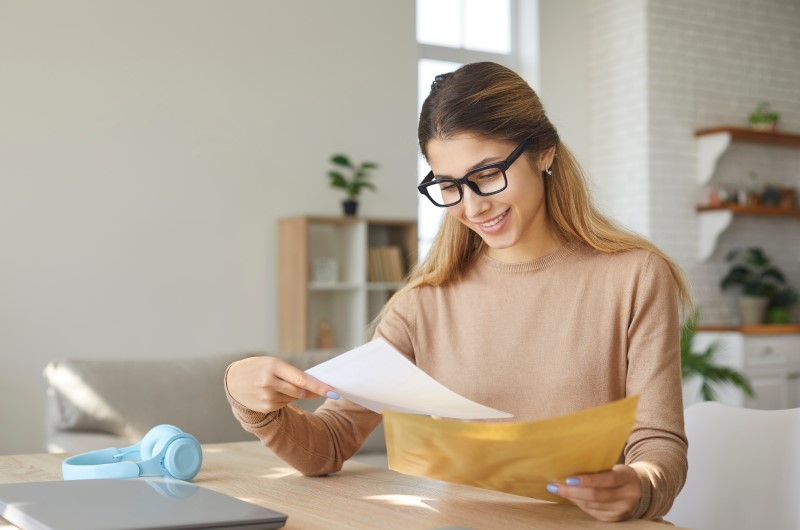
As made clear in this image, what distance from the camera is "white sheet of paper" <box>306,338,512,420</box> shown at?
1167 mm

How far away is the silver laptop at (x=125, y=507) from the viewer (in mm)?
1035

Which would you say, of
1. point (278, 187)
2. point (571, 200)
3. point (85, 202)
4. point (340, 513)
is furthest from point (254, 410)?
point (278, 187)

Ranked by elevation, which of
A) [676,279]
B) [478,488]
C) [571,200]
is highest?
[571,200]

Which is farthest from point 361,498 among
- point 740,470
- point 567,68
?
point 567,68

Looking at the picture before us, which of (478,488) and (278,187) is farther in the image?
(278,187)

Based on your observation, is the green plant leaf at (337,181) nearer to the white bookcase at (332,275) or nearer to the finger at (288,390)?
the white bookcase at (332,275)

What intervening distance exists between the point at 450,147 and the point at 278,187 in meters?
4.06

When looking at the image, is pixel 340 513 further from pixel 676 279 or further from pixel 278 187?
pixel 278 187

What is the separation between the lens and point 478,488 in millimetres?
1377

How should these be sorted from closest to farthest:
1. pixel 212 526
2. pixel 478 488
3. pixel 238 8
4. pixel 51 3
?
pixel 212 526 < pixel 478 488 < pixel 51 3 < pixel 238 8

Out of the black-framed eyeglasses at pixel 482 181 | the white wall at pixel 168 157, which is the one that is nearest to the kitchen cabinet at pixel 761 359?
the white wall at pixel 168 157

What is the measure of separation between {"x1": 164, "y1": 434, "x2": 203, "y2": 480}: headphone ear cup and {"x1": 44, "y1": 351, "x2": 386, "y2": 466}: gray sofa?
1780 millimetres

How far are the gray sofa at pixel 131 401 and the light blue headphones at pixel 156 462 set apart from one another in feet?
5.73

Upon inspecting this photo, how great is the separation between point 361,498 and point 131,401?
2.27 meters
